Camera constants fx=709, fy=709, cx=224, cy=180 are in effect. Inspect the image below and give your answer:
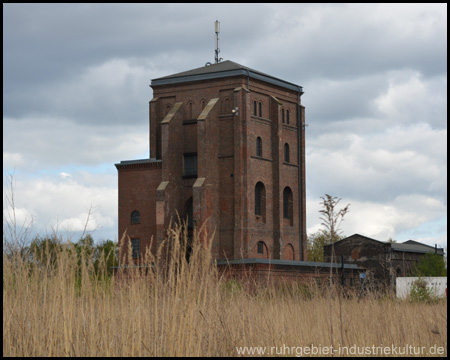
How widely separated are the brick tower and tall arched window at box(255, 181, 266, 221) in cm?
6

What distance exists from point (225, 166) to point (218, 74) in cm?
544

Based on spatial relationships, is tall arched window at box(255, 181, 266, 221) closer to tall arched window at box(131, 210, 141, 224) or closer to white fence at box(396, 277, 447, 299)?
tall arched window at box(131, 210, 141, 224)

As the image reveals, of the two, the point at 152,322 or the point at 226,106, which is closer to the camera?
the point at 152,322

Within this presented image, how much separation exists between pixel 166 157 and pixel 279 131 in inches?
270

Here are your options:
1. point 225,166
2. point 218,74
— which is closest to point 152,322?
point 225,166

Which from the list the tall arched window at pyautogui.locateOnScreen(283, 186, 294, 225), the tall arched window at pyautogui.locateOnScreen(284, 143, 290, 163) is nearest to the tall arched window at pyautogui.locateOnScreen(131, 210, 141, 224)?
the tall arched window at pyautogui.locateOnScreen(283, 186, 294, 225)

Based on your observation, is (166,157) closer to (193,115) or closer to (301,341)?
(193,115)

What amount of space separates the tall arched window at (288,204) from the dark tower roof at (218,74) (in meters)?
6.37

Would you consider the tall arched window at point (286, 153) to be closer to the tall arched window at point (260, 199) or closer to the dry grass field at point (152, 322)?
the tall arched window at point (260, 199)

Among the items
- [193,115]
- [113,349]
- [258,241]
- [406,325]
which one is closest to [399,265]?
[258,241]

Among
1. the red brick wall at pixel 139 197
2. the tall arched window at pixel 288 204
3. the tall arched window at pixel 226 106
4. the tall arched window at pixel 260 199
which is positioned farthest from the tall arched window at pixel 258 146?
the red brick wall at pixel 139 197

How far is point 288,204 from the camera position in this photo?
4309 cm

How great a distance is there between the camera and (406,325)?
8.78 m

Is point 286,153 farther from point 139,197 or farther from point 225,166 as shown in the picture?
point 139,197
